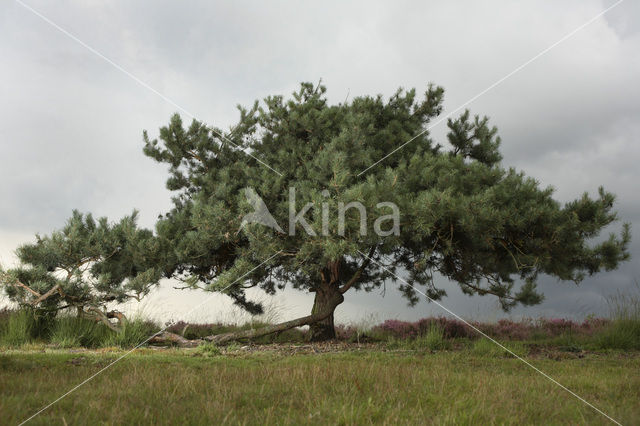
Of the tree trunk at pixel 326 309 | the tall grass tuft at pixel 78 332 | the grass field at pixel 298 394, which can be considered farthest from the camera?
the tree trunk at pixel 326 309

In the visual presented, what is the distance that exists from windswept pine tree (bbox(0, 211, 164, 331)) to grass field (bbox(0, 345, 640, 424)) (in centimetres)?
330

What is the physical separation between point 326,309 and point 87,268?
521 cm

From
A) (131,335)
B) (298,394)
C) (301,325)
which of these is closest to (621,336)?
(301,325)

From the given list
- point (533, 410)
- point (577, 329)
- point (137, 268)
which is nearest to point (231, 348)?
point (137, 268)

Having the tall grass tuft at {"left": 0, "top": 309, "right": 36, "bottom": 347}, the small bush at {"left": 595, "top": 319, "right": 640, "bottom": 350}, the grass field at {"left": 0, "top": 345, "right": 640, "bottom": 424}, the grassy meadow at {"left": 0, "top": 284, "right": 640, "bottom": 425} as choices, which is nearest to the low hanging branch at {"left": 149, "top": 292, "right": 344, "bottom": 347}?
the grassy meadow at {"left": 0, "top": 284, "right": 640, "bottom": 425}

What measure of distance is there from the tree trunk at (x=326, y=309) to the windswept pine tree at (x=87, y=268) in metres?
3.58

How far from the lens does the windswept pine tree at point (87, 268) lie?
30.6 feet

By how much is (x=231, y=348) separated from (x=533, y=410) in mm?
6085

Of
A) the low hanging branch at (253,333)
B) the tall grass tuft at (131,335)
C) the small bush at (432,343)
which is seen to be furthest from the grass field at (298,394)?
the low hanging branch at (253,333)

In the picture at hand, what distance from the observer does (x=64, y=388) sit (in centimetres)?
416

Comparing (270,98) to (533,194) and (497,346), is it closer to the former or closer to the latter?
(533,194)

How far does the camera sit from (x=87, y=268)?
9938 mm

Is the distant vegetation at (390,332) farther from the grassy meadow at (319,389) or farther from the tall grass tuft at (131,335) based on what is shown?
the grassy meadow at (319,389)

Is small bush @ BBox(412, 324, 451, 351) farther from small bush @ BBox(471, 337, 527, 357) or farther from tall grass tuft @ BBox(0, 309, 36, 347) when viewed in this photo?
tall grass tuft @ BBox(0, 309, 36, 347)
